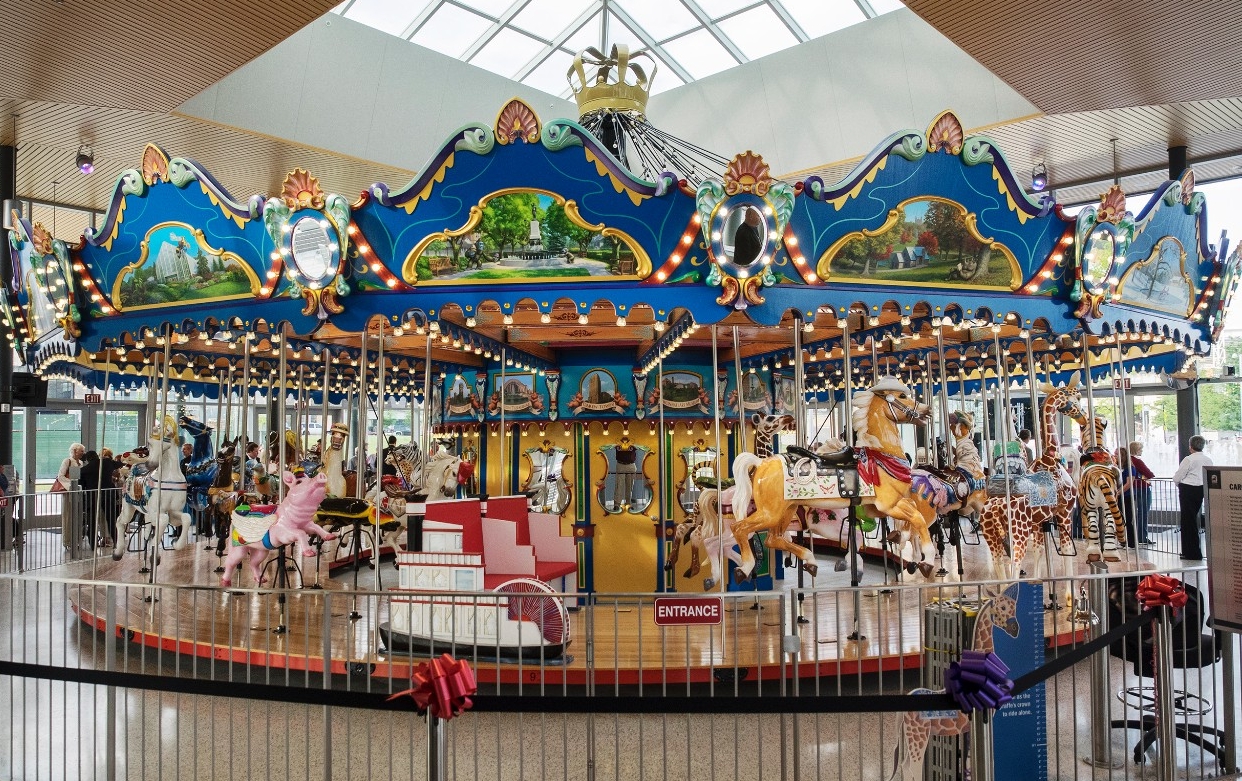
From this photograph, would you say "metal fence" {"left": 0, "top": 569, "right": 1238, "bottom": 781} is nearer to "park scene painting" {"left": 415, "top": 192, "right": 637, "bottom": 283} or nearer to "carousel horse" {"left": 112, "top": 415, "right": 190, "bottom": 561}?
"park scene painting" {"left": 415, "top": 192, "right": 637, "bottom": 283}

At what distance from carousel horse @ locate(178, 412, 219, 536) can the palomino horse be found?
6.80 meters

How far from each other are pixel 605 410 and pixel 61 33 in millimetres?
6135

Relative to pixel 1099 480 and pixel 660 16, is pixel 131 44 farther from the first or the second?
pixel 1099 480

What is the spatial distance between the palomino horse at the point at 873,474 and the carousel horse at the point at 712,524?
0.97 feet

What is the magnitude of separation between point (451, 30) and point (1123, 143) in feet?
31.9

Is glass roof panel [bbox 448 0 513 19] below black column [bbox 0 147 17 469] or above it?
above

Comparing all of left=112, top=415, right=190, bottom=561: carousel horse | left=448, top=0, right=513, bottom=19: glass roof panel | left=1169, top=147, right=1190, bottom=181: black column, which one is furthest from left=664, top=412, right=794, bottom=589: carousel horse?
left=1169, top=147, right=1190, bottom=181: black column

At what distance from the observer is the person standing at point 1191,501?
1107cm

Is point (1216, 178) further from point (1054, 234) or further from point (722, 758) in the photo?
point (722, 758)

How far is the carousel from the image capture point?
18.2 feet

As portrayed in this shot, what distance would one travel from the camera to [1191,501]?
11172mm

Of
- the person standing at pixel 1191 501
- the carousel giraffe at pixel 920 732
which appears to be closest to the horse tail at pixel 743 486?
the carousel giraffe at pixel 920 732

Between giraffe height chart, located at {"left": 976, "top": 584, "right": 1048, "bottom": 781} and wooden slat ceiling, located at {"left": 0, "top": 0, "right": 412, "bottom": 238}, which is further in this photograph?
wooden slat ceiling, located at {"left": 0, "top": 0, "right": 412, "bottom": 238}

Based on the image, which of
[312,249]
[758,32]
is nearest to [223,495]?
[312,249]
